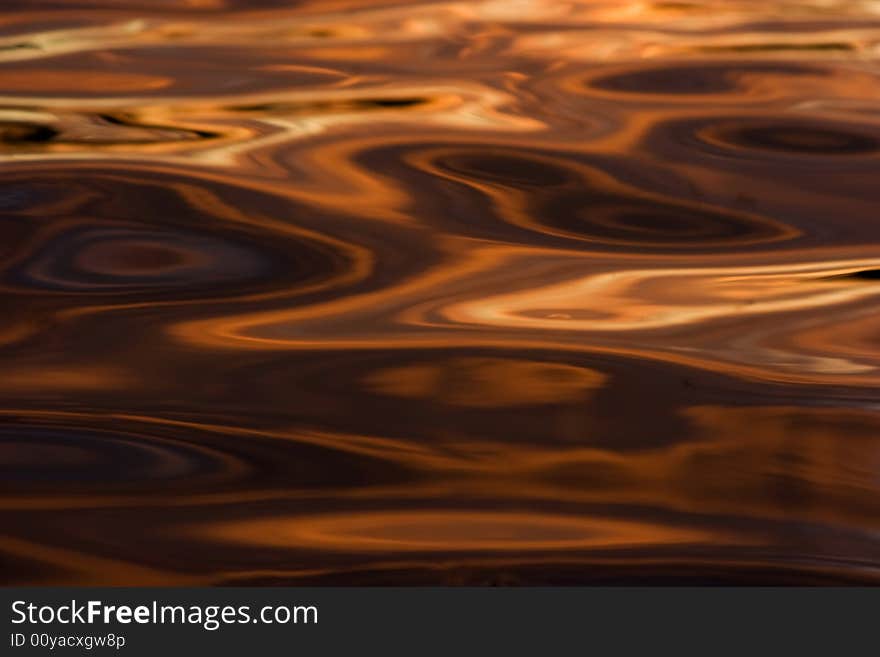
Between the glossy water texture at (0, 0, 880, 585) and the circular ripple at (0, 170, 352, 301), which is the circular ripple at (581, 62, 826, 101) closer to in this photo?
the glossy water texture at (0, 0, 880, 585)

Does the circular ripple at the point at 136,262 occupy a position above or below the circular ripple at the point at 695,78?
below

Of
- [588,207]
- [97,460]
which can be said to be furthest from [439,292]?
[97,460]

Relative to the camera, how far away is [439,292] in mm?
726

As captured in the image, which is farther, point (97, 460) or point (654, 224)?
point (654, 224)

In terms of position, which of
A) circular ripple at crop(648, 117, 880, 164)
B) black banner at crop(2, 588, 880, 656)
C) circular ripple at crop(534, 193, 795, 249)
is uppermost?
circular ripple at crop(648, 117, 880, 164)

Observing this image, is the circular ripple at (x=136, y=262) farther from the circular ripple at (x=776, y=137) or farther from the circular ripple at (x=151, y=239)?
the circular ripple at (x=776, y=137)

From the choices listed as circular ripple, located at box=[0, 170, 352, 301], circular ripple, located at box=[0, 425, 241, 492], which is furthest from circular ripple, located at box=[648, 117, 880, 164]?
circular ripple, located at box=[0, 425, 241, 492]

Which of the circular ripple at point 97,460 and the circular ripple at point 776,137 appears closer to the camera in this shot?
the circular ripple at point 97,460

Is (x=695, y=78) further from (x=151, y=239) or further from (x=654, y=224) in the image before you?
(x=151, y=239)

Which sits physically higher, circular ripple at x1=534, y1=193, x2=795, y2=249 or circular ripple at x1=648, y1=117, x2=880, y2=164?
circular ripple at x1=648, y1=117, x2=880, y2=164

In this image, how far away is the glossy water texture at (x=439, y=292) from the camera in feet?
2.09

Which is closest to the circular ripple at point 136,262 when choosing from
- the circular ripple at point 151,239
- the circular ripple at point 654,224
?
the circular ripple at point 151,239

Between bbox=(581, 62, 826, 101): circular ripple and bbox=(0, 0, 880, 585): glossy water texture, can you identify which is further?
bbox=(581, 62, 826, 101): circular ripple

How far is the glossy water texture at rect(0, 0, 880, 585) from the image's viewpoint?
638 mm
